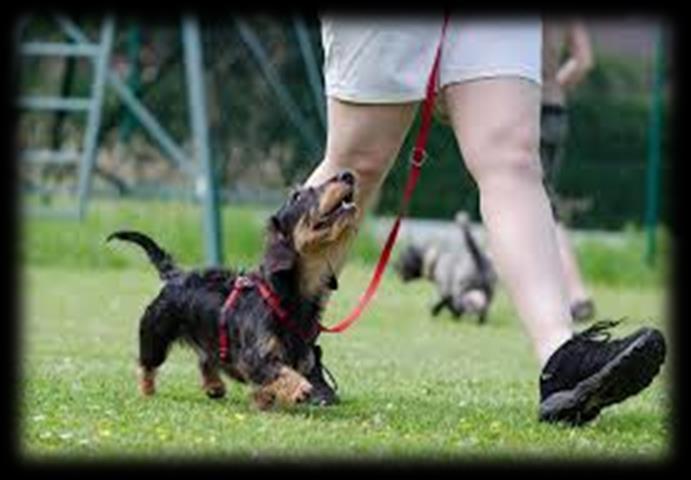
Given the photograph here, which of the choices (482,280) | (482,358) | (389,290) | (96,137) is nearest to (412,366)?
(482,358)

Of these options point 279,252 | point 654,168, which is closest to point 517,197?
point 279,252

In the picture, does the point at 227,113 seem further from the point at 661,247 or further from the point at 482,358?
the point at 482,358

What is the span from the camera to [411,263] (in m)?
11.5

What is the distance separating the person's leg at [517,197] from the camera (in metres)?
5.54

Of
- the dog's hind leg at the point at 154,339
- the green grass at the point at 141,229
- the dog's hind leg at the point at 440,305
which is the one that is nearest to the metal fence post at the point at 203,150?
the green grass at the point at 141,229

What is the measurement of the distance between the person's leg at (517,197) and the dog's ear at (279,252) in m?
0.59

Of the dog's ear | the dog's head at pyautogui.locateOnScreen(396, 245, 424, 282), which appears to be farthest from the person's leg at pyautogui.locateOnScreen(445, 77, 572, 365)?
the dog's head at pyautogui.locateOnScreen(396, 245, 424, 282)

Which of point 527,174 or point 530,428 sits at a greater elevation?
point 527,174

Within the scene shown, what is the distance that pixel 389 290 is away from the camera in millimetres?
11984

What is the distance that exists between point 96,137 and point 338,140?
8.04 meters

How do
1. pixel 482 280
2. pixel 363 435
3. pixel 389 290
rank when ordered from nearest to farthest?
1. pixel 363 435
2. pixel 482 280
3. pixel 389 290

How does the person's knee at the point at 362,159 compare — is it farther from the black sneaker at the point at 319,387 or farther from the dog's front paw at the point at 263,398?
the dog's front paw at the point at 263,398

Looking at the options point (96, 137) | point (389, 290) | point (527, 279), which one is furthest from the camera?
point (96, 137)

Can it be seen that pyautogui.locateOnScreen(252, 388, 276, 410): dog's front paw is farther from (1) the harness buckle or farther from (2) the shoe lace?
(2) the shoe lace
